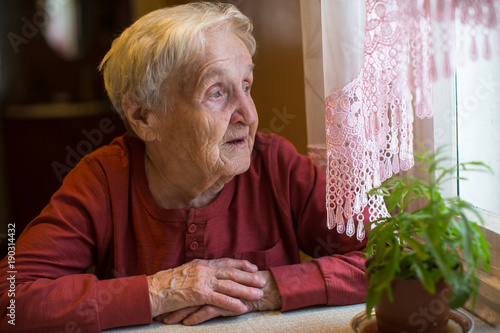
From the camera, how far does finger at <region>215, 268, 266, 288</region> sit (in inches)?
51.9

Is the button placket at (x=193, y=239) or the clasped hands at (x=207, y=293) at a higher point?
the button placket at (x=193, y=239)

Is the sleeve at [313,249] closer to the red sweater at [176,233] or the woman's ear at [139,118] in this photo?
the red sweater at [176,233]

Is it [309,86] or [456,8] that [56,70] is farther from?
[456,8]

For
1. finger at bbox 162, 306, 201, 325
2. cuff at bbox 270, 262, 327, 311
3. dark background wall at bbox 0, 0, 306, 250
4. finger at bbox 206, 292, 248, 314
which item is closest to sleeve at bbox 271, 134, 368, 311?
cuff at bbox 270, 262, 327, 311

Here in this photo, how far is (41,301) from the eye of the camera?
4.13ft

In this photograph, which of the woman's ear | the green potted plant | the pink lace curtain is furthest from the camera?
the woman's ear

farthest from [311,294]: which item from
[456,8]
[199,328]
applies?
[456,8]

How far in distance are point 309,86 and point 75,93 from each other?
1.60m

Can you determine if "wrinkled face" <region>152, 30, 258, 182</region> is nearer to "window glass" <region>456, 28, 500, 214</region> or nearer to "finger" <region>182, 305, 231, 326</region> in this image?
"finger" <region>182, 305, 231, 326</region>

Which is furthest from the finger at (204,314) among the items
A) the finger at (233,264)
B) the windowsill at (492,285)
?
the windowsill at (492,285)

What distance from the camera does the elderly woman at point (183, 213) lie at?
1.28 meters

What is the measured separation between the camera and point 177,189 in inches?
61.4

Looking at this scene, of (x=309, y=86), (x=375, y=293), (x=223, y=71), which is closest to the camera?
(x=375, y=293)

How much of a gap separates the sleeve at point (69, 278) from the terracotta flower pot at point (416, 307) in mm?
599
